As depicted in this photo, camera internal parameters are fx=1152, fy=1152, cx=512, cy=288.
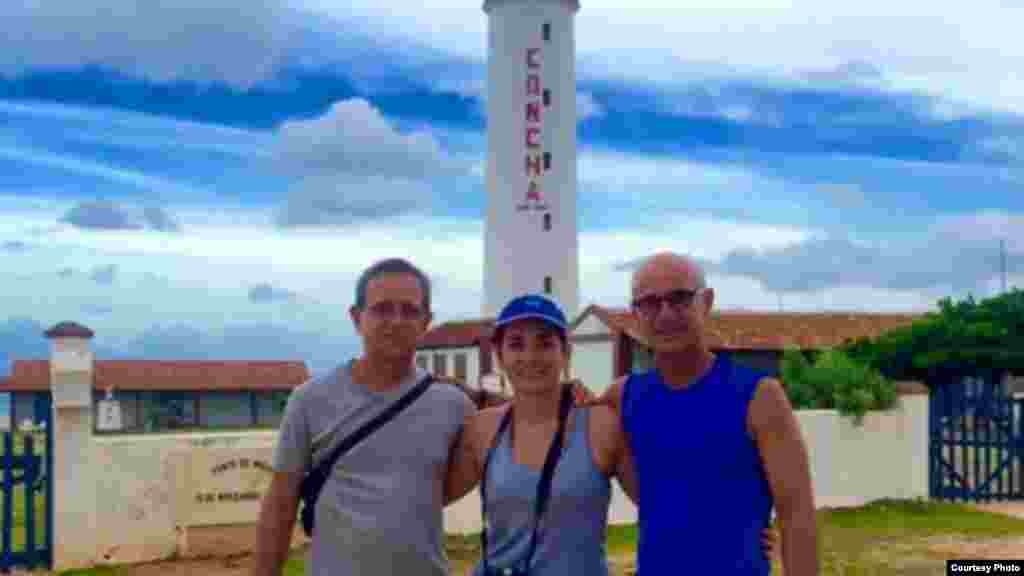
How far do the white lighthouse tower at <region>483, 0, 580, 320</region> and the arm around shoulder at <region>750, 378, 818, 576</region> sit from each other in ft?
87.0

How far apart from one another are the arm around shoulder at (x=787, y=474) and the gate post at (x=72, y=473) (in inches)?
315

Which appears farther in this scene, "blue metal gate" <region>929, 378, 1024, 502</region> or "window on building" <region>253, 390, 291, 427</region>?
"window on building" <region>253, 390, 291, 427</region>

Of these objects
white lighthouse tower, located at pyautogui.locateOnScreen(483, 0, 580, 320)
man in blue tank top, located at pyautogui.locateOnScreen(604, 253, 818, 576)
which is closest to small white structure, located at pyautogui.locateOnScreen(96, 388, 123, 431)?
white lighthouse tower, located at pyautogui.locateOnScreen(483, 0, 580, 320)

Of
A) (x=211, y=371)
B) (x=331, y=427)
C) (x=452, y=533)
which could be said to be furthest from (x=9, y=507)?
(x=211, y=371)

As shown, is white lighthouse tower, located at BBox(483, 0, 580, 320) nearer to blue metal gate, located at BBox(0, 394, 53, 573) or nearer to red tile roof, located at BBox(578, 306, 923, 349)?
red tile roof, located at BBox(578, 306, 923, 349)

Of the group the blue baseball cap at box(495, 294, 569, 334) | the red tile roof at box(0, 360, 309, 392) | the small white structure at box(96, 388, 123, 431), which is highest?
the blue baseball cap at box(495, 294, 569, 334)

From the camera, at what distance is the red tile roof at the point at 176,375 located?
121 ft

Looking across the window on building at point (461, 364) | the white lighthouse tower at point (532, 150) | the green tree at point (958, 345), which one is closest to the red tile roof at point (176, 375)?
the window on building at point (461, 364)

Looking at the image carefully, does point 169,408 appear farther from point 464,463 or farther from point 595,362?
point 464,463

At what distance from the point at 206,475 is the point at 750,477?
7.75 meters

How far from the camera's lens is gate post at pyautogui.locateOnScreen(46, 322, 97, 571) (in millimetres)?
9641

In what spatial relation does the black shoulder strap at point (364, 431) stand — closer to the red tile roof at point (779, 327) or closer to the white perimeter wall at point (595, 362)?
the red tile roof at point (779, 327)

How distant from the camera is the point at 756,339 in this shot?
92.2 ft

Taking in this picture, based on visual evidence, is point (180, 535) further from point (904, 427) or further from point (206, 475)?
point (904, 427)
